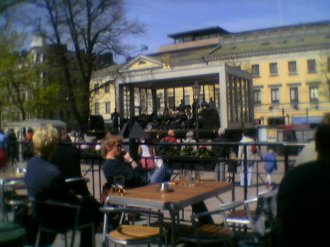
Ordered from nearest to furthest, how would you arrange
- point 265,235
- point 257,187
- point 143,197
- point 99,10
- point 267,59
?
point 267,59, point 99,10, point 265,235, point 143,197, point 257,187

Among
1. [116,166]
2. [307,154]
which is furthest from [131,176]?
[307,154]

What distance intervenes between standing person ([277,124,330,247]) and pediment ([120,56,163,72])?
85cm

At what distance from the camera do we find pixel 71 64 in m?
1.97

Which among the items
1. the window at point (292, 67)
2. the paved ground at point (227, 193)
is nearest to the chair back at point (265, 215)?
the paved ground at point (227, 193)

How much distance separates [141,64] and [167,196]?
1019mm

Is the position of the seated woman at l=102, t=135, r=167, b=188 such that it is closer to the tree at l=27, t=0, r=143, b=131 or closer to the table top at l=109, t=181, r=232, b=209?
the table top at l=109, t=181, r=232, b=209

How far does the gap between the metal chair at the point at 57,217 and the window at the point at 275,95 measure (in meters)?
1.49

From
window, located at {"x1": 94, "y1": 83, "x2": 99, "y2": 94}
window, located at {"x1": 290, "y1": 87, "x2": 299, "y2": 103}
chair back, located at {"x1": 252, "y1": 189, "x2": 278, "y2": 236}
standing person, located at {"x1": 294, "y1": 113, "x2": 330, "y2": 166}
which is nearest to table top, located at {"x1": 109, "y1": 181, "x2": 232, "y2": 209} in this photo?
chair back, located at {"x1": 252, "y1": 189, "x2": 278, "y2": 236}

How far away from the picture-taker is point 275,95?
1560 millimetres

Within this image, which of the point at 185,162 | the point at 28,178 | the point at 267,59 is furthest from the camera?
the point at 185,162

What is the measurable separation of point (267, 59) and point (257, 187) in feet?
6.47

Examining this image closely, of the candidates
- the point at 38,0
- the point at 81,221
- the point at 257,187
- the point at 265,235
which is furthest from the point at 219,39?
the point at 257,187

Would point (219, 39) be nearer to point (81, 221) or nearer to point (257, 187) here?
point (81, 221)

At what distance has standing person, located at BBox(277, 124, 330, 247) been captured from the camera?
1.72m
